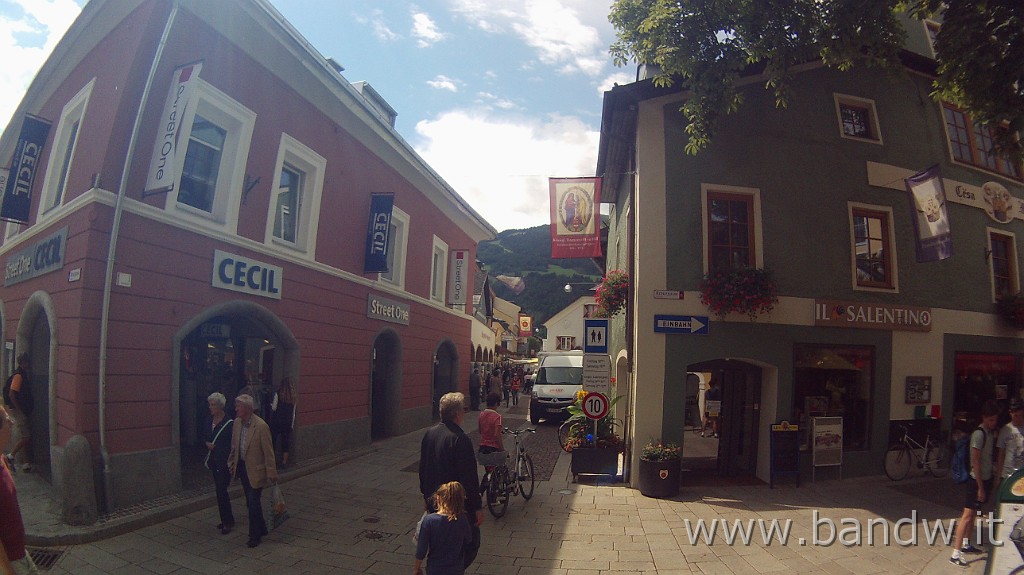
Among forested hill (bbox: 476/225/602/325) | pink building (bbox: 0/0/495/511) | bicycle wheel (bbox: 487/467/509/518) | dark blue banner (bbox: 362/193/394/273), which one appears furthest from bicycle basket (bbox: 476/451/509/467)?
forested hill (bbox: 476/225/602/325)

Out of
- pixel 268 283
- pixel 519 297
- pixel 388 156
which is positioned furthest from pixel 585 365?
pixel 519 297

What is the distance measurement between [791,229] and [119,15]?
11.2 metres

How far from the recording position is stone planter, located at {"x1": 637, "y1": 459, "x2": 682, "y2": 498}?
8.59 metres

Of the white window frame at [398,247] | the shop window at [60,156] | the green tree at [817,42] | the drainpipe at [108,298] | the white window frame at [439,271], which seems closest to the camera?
the drainpipe at [108,298]

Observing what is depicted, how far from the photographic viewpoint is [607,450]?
31.6 ft

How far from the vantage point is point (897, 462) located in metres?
9.89

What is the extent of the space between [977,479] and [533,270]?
84542 mm

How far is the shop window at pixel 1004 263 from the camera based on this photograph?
11.5m

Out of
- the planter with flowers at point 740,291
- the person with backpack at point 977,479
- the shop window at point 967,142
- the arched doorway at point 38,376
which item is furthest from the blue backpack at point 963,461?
the arched doorway at point 38,376

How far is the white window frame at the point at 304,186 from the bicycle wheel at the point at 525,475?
18.8ft

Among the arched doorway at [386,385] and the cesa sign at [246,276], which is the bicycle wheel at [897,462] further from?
the cesa sign at [246,276]

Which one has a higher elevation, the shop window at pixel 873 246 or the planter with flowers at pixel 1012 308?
the shop window at pixel 873 246

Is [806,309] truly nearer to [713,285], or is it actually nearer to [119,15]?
[713,285]

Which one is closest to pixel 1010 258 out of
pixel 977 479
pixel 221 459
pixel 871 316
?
pixel 871 316
